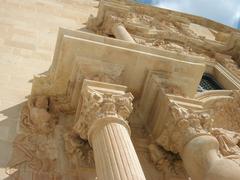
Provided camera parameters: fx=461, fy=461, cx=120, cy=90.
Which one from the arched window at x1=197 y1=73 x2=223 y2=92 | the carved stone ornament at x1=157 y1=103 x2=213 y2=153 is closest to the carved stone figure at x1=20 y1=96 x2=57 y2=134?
the carved stone ornament at x1=157 y1=103 x2=213 y2=153

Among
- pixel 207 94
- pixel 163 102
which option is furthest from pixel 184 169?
pixel 207 94

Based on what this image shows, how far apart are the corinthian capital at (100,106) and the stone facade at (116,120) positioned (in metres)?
0.02

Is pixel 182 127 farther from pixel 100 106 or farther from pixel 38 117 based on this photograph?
pixel 38 117

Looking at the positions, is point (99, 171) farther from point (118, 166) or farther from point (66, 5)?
point (66, 5)

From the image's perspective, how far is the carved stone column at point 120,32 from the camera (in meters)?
12.0

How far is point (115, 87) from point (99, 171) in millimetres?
1939

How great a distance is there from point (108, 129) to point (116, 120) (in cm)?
26

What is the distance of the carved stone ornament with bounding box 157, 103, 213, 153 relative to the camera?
7.53 m

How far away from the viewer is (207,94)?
1202 centimetres

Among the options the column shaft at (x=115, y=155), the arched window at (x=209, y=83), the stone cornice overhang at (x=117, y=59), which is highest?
the stone cornice overhang at (x=117, y=59)

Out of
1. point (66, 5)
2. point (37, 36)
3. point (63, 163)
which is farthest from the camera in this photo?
point (66, 5)

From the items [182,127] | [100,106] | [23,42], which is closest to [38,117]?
[100,106]

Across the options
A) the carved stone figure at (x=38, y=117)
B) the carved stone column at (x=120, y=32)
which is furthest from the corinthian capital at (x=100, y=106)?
the carved stone column at (x=120, y=32)

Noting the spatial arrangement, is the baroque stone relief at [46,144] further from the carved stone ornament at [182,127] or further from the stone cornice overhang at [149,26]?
the stone cornice overhang at [149,26]
